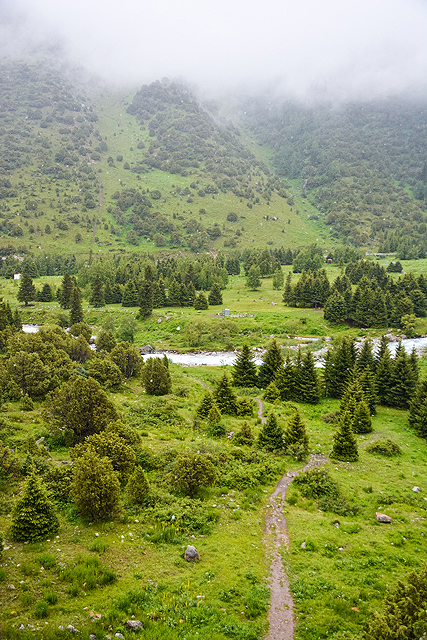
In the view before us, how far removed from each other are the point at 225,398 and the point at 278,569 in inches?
1325

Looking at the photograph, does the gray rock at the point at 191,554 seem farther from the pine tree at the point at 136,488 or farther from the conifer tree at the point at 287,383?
the conifer tree at the point at 287,383

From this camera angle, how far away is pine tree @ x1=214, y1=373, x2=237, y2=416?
55062 mm

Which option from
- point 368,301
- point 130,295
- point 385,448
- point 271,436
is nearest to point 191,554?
point 271,436

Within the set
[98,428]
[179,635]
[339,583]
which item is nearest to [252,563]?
[339,583]

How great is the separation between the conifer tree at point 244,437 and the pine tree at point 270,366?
2739 centimetres

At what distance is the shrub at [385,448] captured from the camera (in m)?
42.5

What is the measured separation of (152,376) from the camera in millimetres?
59188

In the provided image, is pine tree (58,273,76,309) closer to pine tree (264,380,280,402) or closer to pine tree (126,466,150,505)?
pine tree (264,380,280,402)

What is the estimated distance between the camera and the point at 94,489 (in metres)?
23.6

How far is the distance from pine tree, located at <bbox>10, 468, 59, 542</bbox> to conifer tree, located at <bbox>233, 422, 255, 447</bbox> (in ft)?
77.0

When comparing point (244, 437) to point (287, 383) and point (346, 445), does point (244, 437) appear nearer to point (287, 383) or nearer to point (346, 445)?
point (346, 445)

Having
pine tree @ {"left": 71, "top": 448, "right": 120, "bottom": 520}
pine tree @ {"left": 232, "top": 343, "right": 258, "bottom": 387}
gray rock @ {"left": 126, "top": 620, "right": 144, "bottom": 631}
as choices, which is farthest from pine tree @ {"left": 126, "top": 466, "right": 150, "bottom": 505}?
pine tree @ {"left": 232, "top": 343, "right": 258, "bottom": 387}

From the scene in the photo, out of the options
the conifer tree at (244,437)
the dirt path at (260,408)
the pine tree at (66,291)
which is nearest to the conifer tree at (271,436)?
the conifer tree at (244,437)

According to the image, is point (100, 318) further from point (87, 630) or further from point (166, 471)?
point (87, 630)
